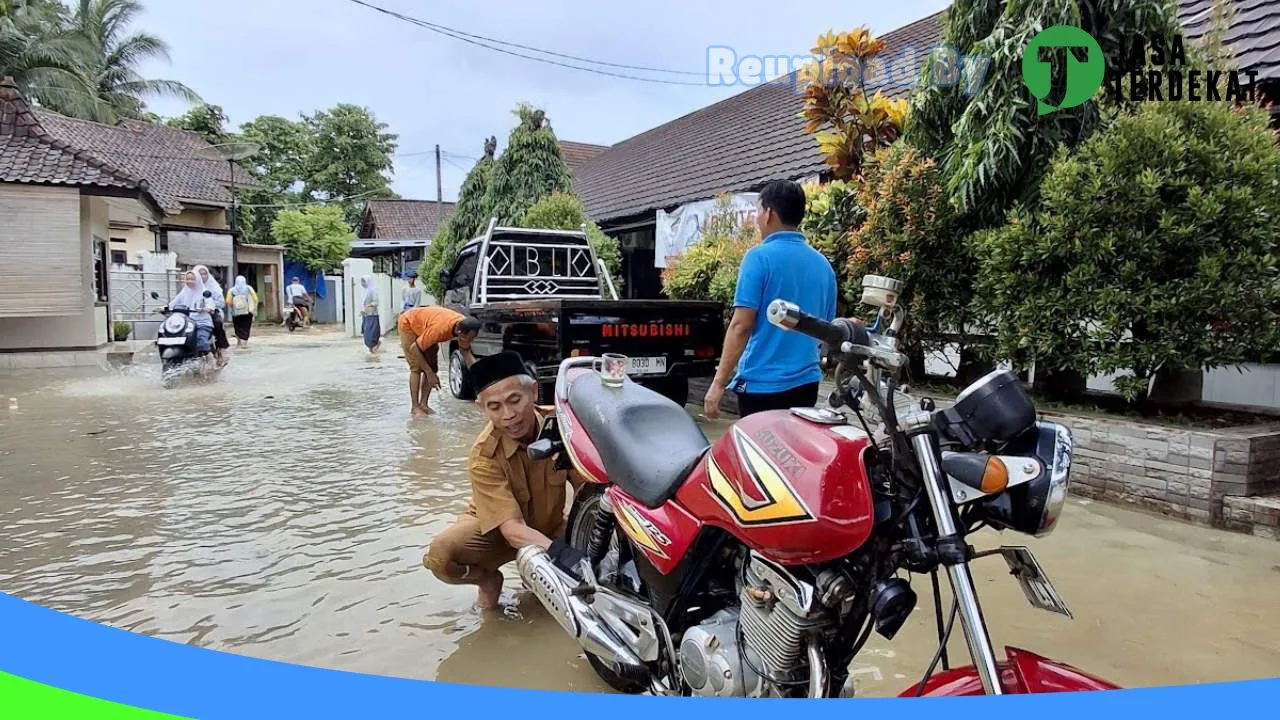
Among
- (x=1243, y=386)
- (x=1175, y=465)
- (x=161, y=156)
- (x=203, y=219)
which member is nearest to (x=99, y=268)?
(x=203, y=219)

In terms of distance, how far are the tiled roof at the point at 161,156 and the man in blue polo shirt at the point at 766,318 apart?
864 inches

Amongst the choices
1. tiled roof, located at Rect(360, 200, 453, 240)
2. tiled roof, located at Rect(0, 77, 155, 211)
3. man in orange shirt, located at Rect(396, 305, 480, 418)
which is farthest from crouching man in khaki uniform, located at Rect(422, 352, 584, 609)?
tiled roof, located at Rect(360, 200, 453, 240)

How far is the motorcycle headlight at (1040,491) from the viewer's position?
5.12 ft

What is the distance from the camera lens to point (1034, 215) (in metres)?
5.14

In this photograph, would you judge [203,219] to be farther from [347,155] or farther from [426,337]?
[426,337]

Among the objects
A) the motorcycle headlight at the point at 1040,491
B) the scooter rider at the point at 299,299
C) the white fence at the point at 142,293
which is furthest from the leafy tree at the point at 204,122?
the motorcycle headlight at the point at 1040,491

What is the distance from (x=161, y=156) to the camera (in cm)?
2556

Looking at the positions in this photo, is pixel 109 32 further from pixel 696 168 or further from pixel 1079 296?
pixel 1079 296

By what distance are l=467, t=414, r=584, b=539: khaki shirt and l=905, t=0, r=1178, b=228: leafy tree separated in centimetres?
366

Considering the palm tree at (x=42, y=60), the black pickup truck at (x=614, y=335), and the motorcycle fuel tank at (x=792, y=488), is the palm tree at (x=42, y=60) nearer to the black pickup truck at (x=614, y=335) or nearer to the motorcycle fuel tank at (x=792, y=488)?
the black pickup truck at (x=614, y=335)

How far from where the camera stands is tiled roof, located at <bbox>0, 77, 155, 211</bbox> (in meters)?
11.1

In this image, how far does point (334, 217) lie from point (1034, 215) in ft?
94.1

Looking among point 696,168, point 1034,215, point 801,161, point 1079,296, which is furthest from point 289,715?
point 696,168

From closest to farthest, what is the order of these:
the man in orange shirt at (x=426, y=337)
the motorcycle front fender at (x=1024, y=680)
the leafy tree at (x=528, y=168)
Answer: the motorcycle front fender at (x=1024, y=680) → the man in orange shirt at (x=426, y=337) → the leafy tree at (x=528, y=168)
